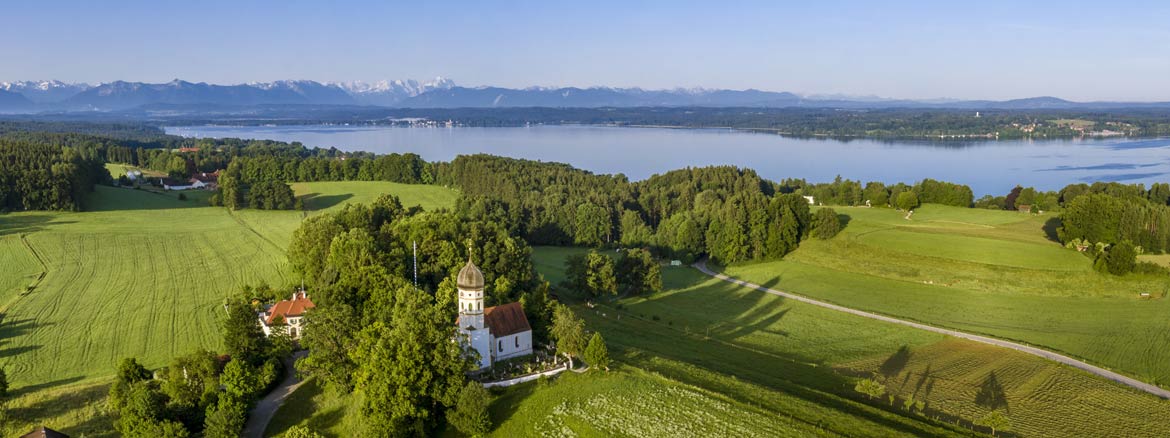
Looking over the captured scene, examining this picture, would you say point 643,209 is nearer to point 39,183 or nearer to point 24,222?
point 24,222

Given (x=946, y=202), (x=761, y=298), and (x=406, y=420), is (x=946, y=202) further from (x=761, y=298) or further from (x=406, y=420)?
(x=406, y=420)

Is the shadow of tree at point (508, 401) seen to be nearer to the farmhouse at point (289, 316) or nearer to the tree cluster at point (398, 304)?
the tree cluster at point (398, 304)

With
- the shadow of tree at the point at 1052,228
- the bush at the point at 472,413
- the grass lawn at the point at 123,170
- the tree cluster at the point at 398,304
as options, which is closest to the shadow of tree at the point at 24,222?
the grass lawn at the point at 123,170

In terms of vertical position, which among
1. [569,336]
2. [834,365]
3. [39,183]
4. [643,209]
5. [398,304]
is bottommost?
[834,365]

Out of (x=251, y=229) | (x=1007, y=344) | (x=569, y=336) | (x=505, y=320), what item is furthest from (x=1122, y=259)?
(x=251, y=229)

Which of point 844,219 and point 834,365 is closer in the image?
point 834,365
